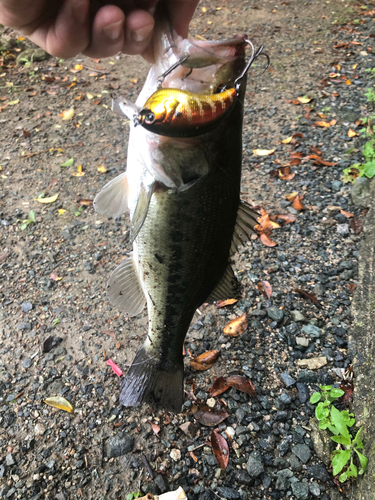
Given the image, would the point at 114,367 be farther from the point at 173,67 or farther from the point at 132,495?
the point at 173,67

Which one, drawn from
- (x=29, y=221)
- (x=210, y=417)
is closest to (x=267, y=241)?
(x=210, y=417)

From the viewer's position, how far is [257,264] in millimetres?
3812

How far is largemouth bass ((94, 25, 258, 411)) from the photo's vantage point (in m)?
1.49

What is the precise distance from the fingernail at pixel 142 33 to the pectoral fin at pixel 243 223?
2.82 feet

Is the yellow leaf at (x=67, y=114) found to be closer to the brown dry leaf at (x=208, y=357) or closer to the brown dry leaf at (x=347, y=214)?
the brown dry leaf at (x=347, y=214)

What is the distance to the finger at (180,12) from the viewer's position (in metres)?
1.73

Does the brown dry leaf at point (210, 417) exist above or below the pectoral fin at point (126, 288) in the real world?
below

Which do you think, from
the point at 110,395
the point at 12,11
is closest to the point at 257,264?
the point at 110,395

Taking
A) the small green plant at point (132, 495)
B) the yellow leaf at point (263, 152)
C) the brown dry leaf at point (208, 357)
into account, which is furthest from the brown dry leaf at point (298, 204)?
the small green plant at point (132, 495)

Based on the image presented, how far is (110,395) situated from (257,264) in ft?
6.13

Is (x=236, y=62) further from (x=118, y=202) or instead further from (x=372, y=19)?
(x=372, y=19)

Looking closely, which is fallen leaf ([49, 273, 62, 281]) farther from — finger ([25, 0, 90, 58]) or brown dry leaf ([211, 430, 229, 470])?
finger ([25, 0, 90, 58])

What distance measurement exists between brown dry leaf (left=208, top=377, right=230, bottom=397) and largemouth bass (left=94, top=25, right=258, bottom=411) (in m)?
0.96

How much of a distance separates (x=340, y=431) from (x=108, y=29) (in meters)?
2.77
